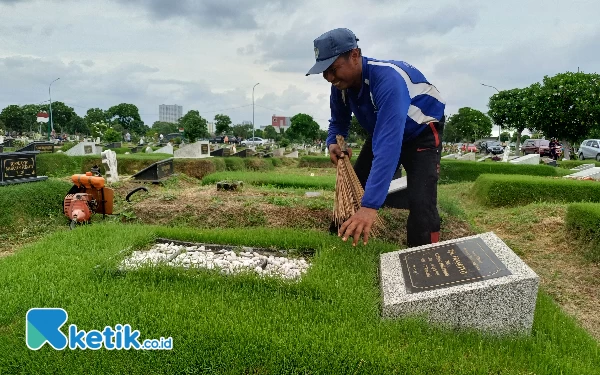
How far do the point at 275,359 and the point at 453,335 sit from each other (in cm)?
116

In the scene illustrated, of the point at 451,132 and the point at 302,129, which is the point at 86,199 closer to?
the point at 302,129

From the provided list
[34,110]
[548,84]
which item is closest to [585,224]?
[548,84]

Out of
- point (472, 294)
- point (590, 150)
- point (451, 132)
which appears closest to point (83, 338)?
point (472, 294)

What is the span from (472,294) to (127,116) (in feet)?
342

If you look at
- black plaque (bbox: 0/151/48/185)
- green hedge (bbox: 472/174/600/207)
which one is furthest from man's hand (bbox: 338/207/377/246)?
green hedge (bbox: 472/174/600/207)

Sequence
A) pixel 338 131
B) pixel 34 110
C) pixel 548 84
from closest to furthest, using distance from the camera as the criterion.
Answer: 1. pixel 338 131
2. pixel 548 84
3. pixel 34 110

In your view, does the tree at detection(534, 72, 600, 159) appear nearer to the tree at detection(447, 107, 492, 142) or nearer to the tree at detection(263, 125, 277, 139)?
the tree at detection(447, 107, 492, 142)

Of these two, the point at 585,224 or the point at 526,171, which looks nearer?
the point at 585,224

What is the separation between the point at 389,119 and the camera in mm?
3574

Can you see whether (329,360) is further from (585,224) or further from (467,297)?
(585,224)

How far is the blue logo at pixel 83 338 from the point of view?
2.73 metres

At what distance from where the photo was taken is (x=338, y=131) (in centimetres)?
514

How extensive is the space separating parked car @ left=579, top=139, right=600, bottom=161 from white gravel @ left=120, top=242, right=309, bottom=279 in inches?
1129

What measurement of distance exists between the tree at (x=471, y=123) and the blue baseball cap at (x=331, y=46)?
73298 millimetres
